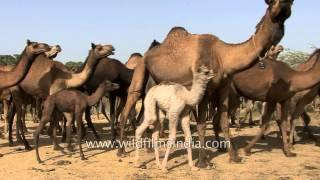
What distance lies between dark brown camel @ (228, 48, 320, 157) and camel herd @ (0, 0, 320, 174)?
20 millimetres

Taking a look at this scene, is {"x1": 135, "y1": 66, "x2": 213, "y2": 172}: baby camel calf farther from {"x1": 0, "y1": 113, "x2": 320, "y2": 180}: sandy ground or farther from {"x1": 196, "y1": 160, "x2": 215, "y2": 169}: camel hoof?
{"x1": 0, "y1": 113, "x2": 320, "y2": 180}: sandy ground

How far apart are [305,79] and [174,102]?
11.6 ft

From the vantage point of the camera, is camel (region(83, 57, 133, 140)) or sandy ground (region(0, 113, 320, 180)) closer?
sandy ground (region(0, 113, 320, 180))

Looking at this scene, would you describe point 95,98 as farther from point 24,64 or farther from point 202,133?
point 202,133

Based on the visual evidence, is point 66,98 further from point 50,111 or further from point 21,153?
point 21,153

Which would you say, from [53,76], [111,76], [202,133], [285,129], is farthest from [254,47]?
[111,76]

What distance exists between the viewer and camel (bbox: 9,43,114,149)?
12125mm

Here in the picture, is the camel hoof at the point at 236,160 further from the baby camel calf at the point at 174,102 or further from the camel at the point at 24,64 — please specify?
the camel at the point at 24,64

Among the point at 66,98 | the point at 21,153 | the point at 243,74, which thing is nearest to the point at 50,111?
the point at 66,98

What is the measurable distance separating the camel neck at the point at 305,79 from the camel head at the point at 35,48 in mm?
5430

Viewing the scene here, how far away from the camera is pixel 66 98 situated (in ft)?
34.4

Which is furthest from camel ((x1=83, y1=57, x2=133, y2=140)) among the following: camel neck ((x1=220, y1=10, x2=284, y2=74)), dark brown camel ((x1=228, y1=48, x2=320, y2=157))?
camel neck ((x1=220, y1=10, x2=284, y2=74))

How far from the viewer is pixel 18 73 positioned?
1116cm

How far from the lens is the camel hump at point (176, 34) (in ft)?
34.1
